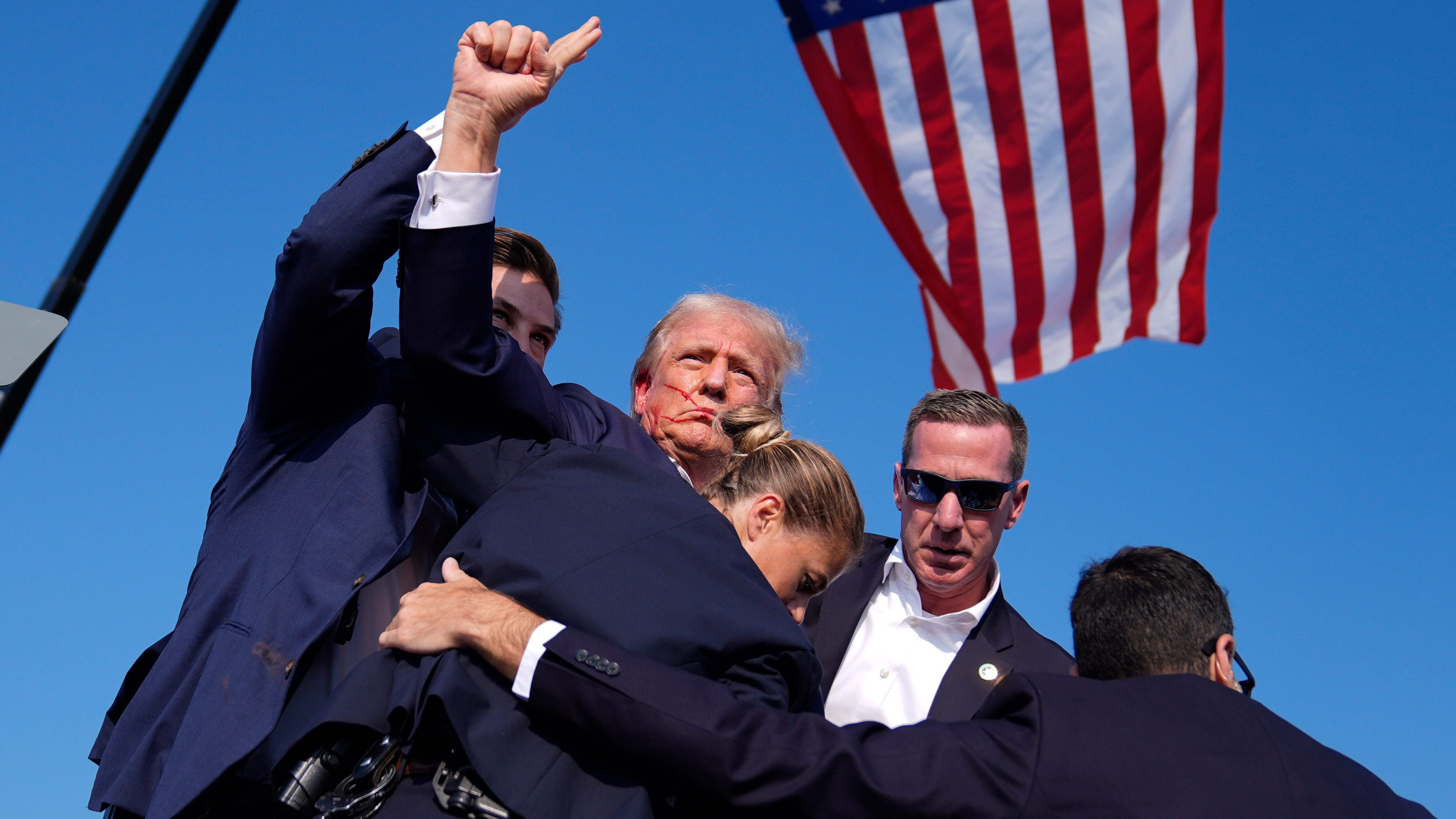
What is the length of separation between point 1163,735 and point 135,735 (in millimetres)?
2202

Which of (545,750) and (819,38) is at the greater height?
(819,38)

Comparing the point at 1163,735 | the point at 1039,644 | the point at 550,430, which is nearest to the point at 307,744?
the point at 550,430

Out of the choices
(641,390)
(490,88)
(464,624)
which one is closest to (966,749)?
(464,624)

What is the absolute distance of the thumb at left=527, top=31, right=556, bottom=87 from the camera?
2.77 meters

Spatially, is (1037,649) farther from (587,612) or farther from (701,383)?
(587,612)

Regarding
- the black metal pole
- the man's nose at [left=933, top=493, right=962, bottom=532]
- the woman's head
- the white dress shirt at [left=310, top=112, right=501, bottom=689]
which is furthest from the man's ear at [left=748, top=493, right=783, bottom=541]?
the black metal pole

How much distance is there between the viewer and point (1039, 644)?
14.7ft

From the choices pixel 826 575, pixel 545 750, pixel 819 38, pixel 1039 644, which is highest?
pixel 819 38

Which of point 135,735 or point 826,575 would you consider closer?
point 135,735

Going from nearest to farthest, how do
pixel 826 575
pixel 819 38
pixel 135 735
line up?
pixel 135 735, pixel 826 575, pixel 819 38

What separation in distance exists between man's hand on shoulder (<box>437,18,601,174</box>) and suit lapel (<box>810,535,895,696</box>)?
8.38ft

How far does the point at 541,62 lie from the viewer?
278 cm

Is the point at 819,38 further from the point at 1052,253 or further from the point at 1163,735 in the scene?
the point at 1163,735

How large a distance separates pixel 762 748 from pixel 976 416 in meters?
2.80
